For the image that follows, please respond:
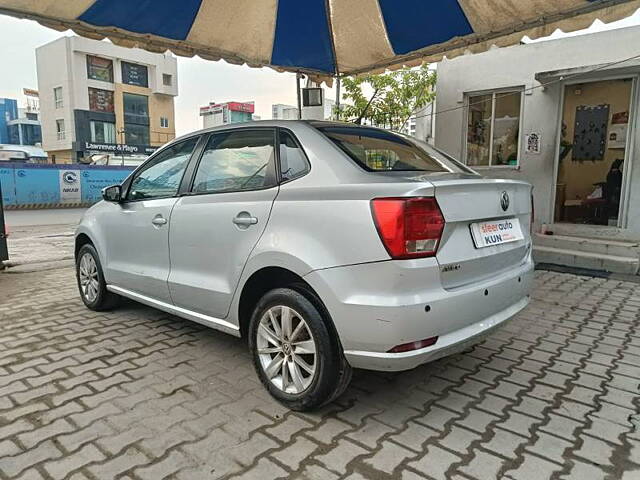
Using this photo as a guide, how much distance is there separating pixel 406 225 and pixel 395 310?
0.41m

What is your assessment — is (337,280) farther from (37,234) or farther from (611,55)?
(37,234)

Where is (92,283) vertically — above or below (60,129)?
below

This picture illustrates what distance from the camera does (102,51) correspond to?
133 feet

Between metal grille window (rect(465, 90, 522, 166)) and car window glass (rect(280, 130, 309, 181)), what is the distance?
235 inches

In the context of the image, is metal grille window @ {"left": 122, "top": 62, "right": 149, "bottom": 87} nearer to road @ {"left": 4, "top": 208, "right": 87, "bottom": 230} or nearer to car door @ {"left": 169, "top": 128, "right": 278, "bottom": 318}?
road @ {"left": 4, "top": 208, "right": 87, "bottom": 230}

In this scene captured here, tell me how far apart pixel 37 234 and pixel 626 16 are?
12.9m

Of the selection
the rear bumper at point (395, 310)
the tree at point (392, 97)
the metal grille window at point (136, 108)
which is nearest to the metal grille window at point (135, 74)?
the metal grille window at point (136, 108)

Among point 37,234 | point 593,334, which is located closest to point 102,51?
point 37,234

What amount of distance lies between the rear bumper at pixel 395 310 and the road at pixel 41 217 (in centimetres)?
1453

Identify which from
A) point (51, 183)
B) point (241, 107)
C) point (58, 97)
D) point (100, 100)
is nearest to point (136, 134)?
point (100, 100)

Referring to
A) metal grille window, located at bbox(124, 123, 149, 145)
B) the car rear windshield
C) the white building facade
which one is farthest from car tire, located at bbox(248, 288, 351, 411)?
metal grille window, located at bbox(124, 123, 149, 145)

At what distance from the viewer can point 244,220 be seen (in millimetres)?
2859

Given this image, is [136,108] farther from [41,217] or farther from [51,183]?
[41,217]

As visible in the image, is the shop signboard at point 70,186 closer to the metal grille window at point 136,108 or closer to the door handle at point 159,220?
the door handle at point 159,220
